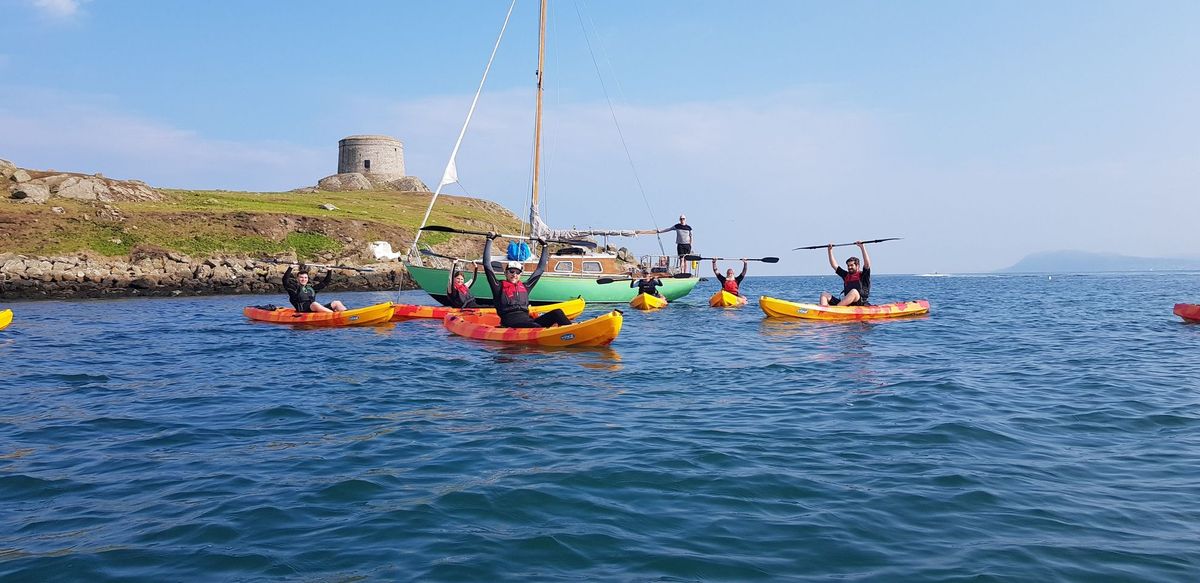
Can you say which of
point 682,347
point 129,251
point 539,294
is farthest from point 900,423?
point 129,251

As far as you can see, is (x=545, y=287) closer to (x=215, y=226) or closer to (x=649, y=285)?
(x=649, y=285)

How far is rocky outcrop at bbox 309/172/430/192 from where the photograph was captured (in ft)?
315

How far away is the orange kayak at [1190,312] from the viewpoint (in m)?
22.6

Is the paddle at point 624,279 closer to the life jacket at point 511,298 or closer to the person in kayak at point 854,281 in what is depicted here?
the person in kayak at point 854,281

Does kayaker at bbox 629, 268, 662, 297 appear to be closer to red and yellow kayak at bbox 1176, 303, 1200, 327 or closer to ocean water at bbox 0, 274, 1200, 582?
ocean water at bbox 0, 274, 1200, 582

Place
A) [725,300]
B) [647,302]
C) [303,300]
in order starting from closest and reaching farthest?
[303,300] < [647,302] < [725,300]

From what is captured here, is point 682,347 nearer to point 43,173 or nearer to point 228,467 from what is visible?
Result: point 228,467

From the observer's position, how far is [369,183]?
97812 millimetres

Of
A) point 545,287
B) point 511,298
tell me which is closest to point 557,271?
point 545,287

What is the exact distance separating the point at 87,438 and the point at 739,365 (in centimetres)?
1066

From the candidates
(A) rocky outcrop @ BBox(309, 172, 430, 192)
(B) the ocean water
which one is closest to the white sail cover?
(B) the ocean water

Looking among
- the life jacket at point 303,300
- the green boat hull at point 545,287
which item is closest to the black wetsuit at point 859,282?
the green boat hull at point 545,287

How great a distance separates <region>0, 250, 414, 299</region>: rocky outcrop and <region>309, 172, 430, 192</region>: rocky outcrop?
46.7 m

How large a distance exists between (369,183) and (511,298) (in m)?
85.3
